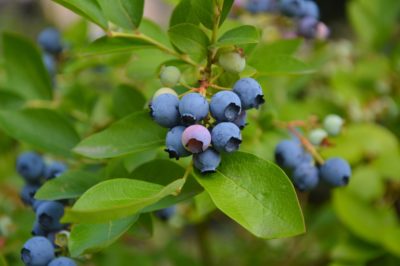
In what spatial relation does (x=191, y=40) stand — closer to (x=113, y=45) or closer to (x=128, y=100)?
(x=113, y=45)

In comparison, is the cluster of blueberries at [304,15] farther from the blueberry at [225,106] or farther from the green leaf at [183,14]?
→ the blueberry at [225,106]

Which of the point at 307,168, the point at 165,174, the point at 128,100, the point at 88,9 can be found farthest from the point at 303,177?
the point at 88,9

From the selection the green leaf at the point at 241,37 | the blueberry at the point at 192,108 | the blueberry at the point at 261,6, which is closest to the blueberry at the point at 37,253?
the blueberry at the point at 192,108

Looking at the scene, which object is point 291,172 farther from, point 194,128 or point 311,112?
point 311,112

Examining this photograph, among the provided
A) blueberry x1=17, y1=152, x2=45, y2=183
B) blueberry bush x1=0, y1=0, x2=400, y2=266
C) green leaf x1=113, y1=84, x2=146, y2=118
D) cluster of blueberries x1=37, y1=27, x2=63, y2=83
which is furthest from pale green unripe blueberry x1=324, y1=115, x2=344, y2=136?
cluster of blueberries x1=37, y1=27, x2=63, y2=83

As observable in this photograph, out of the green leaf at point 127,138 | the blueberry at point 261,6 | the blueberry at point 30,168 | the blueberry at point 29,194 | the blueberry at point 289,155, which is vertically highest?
the green leaf at point 127,138

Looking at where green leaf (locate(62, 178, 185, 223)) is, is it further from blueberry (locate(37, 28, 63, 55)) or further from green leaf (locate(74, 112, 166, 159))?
blueberry (locate(37, 28, 63, 55))
